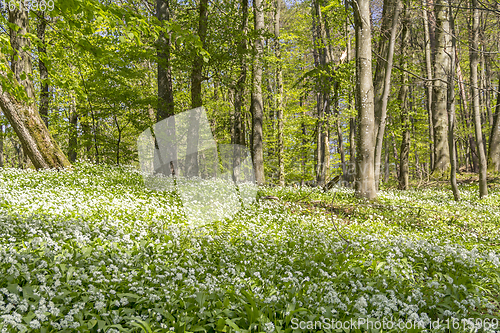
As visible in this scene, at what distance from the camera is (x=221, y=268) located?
3.64 meters

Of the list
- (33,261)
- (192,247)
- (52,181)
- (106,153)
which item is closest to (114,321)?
(33,261)

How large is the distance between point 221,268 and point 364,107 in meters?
6.10

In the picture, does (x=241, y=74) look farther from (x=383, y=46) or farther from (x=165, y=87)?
(x=383, y=46)

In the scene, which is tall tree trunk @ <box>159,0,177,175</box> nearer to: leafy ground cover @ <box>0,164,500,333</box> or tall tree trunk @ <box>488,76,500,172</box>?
leafy ground cover @ <box>0,164,500,333</box>

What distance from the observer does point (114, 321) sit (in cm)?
243

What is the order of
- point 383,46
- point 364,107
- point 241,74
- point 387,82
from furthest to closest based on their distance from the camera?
point 241,74 → point 383,46 → point 387,82 → point 364,107

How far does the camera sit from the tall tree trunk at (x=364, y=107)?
7793mm

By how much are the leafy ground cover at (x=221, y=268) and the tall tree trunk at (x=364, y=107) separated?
132 centimetres

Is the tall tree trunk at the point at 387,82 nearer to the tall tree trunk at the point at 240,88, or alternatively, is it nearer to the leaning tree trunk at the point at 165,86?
the tall tree trunk at the point at 240,88

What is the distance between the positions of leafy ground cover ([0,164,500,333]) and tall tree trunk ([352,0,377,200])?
132cm

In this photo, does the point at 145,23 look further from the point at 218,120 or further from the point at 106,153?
the point at 218,120

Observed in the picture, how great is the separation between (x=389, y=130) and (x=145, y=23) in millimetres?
14051

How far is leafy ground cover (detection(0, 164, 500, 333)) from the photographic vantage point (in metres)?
2.59

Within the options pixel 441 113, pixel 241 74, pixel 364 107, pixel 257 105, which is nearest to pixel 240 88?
pixel 241 74
